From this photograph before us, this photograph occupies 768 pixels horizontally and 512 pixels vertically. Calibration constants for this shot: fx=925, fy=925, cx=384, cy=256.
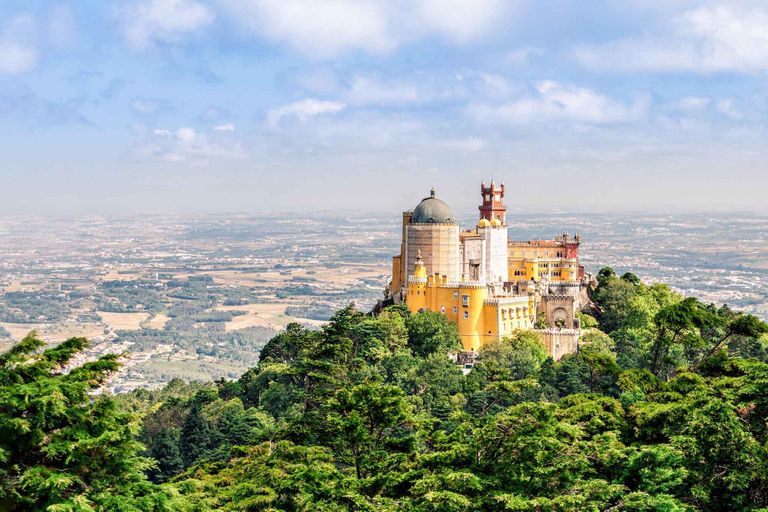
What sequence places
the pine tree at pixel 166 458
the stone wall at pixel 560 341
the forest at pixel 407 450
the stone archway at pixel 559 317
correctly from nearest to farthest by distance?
1. the forest at pixel 407 450
2. the pine tree at pixel 166 458
3. the stone wall at pixel 560 341
4. the stone archway at pixel 559 317

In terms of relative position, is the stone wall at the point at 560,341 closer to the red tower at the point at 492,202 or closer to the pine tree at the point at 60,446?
the red tower at the point at 492,202

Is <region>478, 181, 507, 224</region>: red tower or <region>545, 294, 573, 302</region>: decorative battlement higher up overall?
<region>478, 181, 507, 224</region>: red tower

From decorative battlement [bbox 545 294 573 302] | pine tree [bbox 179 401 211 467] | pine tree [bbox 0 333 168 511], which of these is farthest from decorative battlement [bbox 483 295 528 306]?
pine tree [bbox 0 333 168 511]

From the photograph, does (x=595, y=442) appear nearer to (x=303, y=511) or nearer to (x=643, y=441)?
(x=643, y=441)

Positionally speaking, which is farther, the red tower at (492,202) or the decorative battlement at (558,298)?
the red tower at (492,202)

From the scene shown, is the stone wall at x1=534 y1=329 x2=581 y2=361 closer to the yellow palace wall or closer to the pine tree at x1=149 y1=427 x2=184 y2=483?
the yellow palace wall

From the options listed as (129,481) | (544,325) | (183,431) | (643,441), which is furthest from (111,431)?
(544,325)

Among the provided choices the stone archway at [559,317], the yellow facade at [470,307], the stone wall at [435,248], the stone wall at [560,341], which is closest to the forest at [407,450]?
the stone wall at [560,341]
